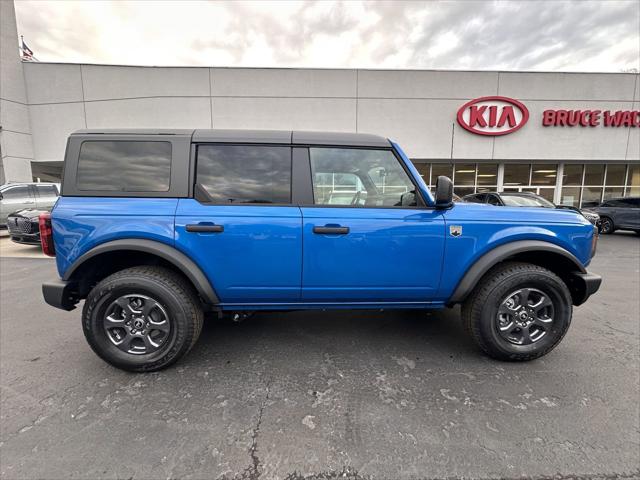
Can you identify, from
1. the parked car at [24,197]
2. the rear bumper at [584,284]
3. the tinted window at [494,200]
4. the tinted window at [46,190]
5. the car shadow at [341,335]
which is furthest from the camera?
the tinted window at [46,190]

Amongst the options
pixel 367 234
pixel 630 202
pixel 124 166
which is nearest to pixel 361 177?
pixel 367 234

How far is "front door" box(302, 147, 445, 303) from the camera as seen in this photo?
2.41 metres

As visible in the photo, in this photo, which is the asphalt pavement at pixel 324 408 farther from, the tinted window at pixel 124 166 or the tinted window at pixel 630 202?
the tinted window at pixel 630 202

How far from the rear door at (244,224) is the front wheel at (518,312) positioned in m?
1.62

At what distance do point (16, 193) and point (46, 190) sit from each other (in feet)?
2.43

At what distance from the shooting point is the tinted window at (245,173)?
2463 mm

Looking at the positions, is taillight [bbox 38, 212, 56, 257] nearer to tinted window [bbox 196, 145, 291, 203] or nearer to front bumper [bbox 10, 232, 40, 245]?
tinted window [bbox 196, 145, 291, 203]

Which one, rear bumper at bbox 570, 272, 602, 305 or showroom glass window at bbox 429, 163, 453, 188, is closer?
rear bumper at bbox 570, 272, 602, 305

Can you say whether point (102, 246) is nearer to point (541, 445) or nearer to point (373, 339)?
point (373, 339)

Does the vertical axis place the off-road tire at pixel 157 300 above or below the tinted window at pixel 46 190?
below

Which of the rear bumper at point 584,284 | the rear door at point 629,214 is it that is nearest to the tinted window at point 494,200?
the rear door at point 629,214

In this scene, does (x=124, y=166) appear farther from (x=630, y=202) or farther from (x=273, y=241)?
(x=630, y=202)

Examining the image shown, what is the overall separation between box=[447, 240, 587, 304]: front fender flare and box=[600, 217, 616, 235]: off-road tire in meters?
12.9

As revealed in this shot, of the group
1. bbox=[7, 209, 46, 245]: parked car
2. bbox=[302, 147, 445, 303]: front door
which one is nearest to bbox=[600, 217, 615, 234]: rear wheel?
bbox=[302, 147, 445, 303]: front door
